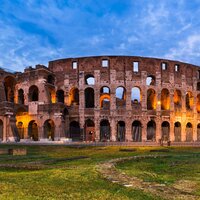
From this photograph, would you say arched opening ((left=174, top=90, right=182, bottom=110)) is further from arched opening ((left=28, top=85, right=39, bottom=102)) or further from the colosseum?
arched opening ((left=28, top=85, right=39, bottom=102))

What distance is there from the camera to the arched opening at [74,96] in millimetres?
46963

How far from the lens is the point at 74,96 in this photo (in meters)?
48.7

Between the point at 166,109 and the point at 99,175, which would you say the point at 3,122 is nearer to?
the point at 166,109

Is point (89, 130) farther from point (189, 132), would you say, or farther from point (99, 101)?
point (189, 132)

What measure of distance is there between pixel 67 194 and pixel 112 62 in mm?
39964

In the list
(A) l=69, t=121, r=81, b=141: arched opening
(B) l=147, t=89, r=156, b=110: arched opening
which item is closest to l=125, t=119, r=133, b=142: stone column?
(B) l=147, t=89, r=156, b=110: arched opening

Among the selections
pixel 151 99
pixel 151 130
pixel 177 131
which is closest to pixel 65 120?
pixel 151 130

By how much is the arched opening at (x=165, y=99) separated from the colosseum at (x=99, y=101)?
0.18 meters

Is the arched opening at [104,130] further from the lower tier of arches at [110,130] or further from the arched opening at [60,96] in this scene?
the arched opening at [60,96]

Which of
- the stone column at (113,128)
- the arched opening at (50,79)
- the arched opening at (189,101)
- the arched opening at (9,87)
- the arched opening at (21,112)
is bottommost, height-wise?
the stone column at (113,128)

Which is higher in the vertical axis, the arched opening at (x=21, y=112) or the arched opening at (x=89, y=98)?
the arched opening at (x=89, y=98)

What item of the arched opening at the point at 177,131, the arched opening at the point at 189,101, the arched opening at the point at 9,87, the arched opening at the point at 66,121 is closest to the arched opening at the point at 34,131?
the arched opening at the point at 66,121

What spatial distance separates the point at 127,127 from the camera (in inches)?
1773

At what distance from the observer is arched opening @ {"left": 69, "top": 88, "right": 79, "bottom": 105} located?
46963 millimetres
